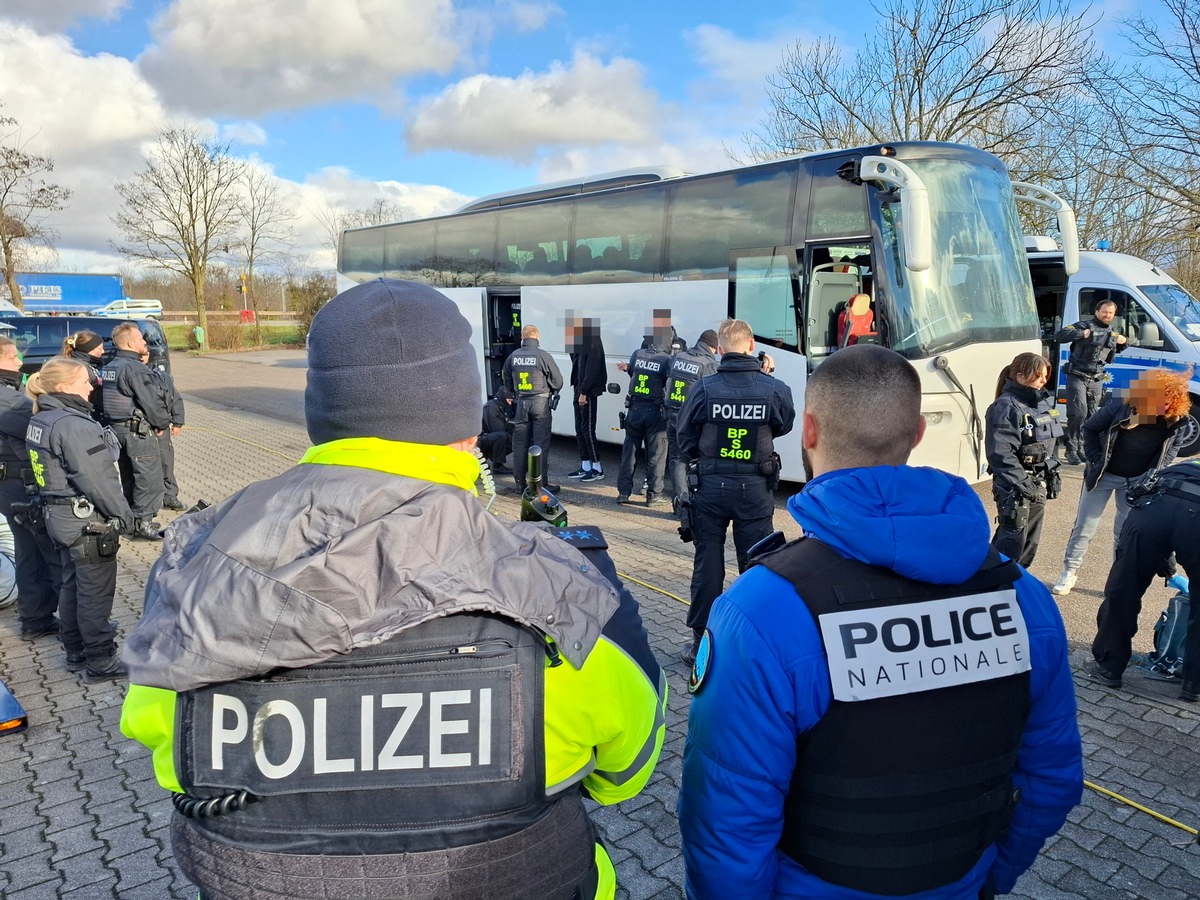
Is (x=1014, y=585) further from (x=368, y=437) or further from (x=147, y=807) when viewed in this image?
(x=147, y=807)

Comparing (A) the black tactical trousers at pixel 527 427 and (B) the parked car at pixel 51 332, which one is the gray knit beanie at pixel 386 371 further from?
(B) the parked car at pixel 51 332

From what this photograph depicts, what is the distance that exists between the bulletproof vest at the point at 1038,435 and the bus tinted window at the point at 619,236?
575 cm

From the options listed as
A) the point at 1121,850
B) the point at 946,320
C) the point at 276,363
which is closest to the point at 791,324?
the point at 946,320

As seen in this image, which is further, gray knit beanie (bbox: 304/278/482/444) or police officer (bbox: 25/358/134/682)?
police officer (bbox: 25/358/134/682)

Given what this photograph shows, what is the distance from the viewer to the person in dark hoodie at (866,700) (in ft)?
4.83

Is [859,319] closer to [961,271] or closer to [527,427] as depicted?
[961,271]

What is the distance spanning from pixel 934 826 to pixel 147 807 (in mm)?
3340

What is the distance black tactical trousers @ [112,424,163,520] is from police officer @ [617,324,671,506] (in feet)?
15.4

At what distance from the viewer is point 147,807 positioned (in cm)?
343

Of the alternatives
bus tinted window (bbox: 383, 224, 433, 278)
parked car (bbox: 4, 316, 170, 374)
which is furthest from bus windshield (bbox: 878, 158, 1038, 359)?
parked car (bbox: 4, 316, 170, 374)

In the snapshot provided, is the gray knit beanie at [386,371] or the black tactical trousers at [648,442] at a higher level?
the gray knit beanie at [386,371]

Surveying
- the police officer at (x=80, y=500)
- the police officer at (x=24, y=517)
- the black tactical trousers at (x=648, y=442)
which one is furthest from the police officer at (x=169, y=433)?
the black tactical trousers at (x=648, y=442)

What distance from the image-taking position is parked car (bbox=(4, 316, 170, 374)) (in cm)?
1209

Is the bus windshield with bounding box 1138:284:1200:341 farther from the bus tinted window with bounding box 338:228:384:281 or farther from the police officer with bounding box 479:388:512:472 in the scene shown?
the bus tinted window with bounding box 338:228:384:281
